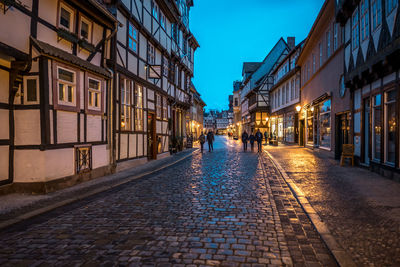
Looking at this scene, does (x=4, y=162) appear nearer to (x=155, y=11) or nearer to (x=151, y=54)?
(x=151, y=54)

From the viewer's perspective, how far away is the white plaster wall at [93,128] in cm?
930

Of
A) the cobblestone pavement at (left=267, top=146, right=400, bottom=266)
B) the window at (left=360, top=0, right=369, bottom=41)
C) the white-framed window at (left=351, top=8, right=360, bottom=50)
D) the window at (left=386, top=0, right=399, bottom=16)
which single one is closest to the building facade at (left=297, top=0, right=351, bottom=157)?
the white-framed window at (left=351, top=8, right=360, bottom=50)

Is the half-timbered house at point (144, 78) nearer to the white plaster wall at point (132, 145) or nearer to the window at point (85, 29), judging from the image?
the white plaster wall at point (132, 145)

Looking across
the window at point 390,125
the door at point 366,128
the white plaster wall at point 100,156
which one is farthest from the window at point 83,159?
the door at point 366,128

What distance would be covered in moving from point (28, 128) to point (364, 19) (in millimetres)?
11863

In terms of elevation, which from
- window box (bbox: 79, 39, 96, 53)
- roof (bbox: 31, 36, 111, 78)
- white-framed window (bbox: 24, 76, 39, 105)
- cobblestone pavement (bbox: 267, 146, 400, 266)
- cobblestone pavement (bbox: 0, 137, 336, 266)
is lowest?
cobblestone pavement (bbox: 0, 137, 336, 266)

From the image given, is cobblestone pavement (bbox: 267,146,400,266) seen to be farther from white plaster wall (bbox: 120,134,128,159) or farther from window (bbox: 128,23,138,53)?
window (bbox: 128,23,138,53)

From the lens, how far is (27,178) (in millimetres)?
7211

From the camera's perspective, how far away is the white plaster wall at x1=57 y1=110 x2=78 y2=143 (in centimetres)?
779

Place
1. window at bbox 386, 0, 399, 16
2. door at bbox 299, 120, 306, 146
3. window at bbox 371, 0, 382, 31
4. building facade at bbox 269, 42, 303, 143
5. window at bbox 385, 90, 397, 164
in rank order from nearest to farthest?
window at bbox 386, 0, 399, 16 < window at bbox 385, 90, 397, 164 < window at bbox 371, 0, 382, 31 < door at bbox 299, 120, 306, 146 < building facade at bbox 269, 42, 303, 143

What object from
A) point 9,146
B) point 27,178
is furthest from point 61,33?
point 27,178

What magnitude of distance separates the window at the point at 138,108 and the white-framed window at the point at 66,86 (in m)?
4.86

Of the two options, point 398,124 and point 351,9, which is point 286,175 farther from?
point 351,9

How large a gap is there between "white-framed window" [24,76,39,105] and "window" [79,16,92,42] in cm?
248
